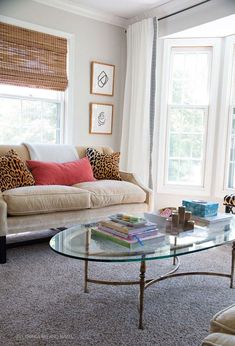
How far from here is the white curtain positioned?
4.19 m

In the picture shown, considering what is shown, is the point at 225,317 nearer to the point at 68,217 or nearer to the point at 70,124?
the point at 68,217

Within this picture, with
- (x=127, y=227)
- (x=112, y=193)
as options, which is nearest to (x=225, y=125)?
(x=112, y=193)

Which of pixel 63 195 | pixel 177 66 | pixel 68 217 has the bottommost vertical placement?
pixel 68 217

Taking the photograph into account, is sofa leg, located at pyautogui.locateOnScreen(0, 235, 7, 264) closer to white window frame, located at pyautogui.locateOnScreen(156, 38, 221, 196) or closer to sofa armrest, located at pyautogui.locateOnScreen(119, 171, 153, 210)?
sofa armrest, located at pyautogui.locateOnScreen(119, 171, 153, 210)

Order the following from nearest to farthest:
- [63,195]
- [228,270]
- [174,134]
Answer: [228,270] → [63,195] → [174,134]

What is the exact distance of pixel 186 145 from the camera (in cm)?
432

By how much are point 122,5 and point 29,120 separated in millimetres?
1775

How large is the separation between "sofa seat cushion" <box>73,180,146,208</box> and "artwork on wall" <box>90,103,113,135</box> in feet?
4.04

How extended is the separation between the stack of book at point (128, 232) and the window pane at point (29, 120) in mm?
2227

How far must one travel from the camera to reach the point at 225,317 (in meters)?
1.06

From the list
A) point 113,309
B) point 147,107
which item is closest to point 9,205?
point 113,309

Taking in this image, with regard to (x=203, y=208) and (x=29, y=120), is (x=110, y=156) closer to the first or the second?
(x=29, y=120)

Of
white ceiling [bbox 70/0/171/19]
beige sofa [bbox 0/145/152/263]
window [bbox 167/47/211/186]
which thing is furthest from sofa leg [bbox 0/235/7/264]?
white ceiling [bbox 70/0/171/19]

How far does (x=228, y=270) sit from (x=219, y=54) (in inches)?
104
